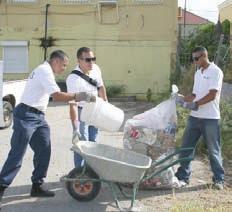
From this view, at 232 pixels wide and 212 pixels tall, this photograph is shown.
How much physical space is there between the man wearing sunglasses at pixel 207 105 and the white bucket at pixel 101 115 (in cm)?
90

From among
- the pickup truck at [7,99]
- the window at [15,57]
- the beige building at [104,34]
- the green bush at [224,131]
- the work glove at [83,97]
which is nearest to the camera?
the work glove at [83,97]

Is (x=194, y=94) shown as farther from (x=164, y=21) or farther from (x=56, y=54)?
(x=164, y=21)

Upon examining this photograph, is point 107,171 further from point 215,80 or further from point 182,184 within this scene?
point 215,80

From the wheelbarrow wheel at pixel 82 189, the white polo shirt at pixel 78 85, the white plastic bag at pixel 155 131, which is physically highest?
the white polo shirt at pixel 78 85

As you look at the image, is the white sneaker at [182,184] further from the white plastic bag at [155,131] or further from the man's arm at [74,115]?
the man's arm at [74,115]

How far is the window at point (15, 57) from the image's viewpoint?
71.1 ft

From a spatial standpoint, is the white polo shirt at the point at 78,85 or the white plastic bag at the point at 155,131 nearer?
the white polo shirt at the point at 78,85

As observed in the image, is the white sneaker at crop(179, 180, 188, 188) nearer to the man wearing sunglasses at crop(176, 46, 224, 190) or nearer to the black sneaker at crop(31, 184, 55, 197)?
the man wearing sunglasses at crop(176, 46, 224, 190)

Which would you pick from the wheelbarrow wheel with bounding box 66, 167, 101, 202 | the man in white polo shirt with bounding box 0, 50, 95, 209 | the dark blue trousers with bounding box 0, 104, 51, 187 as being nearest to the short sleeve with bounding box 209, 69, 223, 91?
the man in white polo shirt with bounding box 0, 50, 95, 209

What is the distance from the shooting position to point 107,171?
18.8 ft

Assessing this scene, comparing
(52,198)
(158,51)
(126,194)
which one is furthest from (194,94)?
(158,51)

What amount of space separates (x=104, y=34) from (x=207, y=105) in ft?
50.2

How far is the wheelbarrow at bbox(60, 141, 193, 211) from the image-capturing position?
18.5 feet

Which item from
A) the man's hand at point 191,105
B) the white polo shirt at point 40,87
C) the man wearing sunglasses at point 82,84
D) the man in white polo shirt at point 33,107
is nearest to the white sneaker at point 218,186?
the man's hand at point 191,105
